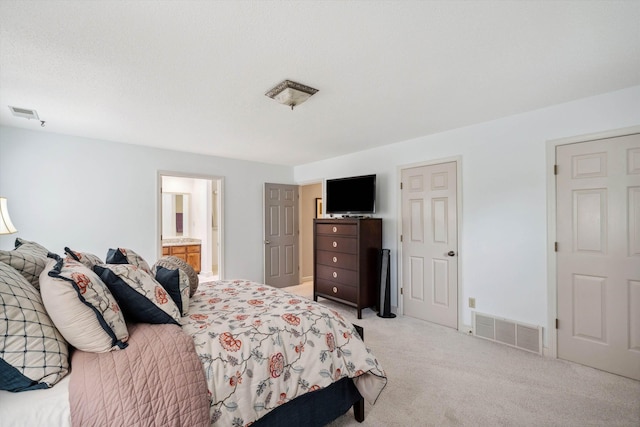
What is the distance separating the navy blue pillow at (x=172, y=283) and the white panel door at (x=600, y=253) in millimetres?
3243

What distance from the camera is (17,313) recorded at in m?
1.12

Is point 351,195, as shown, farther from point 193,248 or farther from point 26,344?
point 193,248

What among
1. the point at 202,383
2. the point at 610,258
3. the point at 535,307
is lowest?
the point at 535,307

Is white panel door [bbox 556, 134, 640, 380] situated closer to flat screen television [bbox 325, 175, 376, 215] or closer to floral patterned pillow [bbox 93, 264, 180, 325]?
flat screen television [bbox 325, 175, 376, 215]

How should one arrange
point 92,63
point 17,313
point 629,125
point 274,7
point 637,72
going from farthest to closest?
point 629,125
point 637,72
point 92,63
point 274,7
point 17,313

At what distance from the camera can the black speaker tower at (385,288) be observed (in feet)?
12.8

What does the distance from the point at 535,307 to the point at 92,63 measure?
13.8ft

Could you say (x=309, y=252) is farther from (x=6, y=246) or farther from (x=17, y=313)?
(x=17, y=313)

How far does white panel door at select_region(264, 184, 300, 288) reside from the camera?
5.41 m

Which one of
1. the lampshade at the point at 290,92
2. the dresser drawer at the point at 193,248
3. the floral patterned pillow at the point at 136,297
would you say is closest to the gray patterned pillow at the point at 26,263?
the floral patterned pillow at the point at 136,297

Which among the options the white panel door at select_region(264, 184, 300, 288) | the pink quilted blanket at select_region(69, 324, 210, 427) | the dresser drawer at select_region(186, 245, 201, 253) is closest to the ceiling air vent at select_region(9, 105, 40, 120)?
the pink quilted blanket at select_region(69, 324, 210, 427)

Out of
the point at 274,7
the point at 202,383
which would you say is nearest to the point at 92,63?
the point at 274,7

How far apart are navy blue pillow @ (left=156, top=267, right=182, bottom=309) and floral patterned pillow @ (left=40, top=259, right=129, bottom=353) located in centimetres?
48

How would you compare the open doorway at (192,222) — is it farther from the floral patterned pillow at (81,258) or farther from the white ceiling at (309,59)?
the floral patterned pillow at (81,258)
